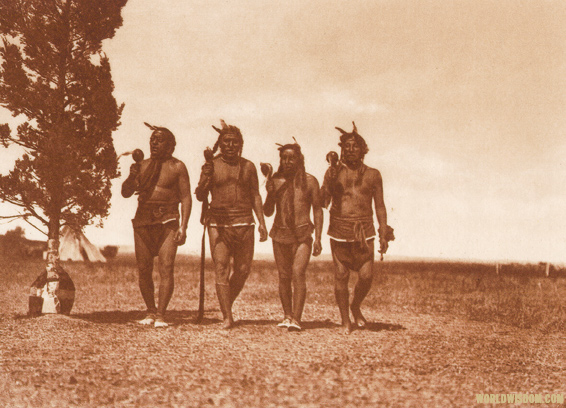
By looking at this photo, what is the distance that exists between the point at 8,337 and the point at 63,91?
19.9ft

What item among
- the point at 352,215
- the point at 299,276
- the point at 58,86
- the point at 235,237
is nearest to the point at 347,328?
the point at 299,276

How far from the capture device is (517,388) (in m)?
4.73

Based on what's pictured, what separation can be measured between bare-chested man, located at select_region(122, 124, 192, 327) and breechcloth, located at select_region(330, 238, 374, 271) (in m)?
1.86

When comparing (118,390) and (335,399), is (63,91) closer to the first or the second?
(118,390)

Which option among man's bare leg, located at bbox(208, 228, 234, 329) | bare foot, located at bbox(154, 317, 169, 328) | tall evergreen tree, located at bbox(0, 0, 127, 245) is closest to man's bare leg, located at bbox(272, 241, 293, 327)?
man's bare leg, located at bbox(208, 228, 234, 329)

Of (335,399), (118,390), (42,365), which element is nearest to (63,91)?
(42,365)

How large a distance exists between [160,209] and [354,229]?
7.68 feet

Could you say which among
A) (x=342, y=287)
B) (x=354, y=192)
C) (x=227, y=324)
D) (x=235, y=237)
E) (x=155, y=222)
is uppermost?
(x=354, y=192)

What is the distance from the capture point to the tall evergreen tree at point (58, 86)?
1127 cm

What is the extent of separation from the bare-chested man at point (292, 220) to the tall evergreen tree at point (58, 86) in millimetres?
5409

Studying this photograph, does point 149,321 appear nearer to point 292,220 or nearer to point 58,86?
point 292,220

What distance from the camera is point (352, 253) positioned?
7.35 metres

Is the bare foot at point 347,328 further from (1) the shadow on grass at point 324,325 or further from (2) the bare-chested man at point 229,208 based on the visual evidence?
(2) the bare-chested man at point 229,208

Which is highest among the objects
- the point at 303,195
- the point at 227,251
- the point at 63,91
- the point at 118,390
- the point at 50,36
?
the point at 50,36
